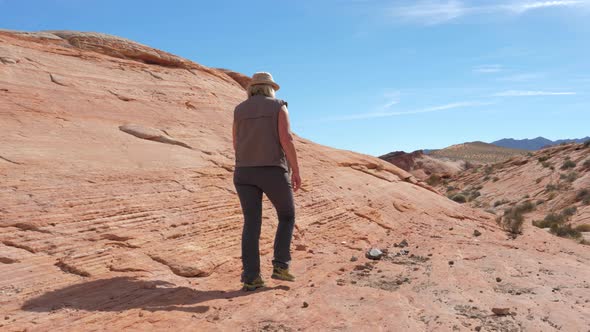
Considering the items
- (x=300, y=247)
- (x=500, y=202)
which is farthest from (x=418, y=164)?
(x=300, y=247)

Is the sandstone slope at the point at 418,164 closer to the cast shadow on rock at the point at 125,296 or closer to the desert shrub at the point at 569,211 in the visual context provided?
the desert shrub at the point at 569,211

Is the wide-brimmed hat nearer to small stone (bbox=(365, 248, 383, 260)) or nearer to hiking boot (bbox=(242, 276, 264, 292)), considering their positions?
hiking boot (bbox=(242, 276, 264, 292))

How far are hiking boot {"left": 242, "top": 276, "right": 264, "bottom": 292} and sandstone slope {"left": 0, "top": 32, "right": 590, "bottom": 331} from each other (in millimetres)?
142

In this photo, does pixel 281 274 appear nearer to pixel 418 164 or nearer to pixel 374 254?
pixel 374 254

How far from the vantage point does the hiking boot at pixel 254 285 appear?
4.46m

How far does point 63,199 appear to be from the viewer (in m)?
5.20

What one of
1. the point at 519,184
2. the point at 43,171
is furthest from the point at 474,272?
the point at 519,184

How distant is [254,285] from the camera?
176 inches

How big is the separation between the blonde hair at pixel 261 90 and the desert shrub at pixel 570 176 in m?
24.8

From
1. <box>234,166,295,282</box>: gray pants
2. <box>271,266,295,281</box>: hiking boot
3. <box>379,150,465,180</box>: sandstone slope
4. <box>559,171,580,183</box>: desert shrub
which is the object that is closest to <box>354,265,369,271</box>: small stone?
<box>271,266,295,281</box>: hiking boot

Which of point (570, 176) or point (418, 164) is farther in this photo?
point (418, 164)

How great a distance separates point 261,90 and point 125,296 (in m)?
2.21

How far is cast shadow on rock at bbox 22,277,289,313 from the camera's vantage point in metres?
3.78

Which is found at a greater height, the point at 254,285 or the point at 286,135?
the point at 286,135
